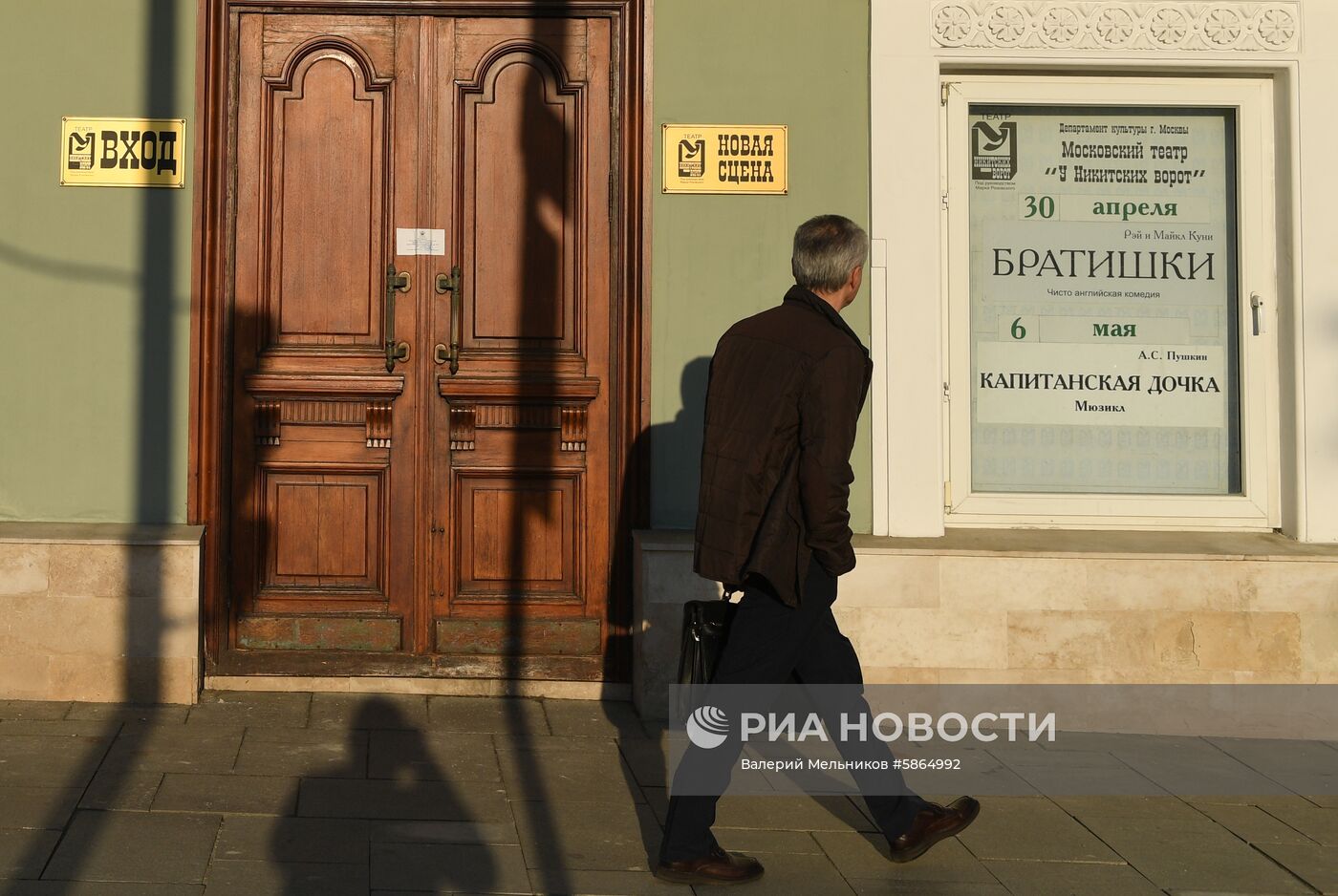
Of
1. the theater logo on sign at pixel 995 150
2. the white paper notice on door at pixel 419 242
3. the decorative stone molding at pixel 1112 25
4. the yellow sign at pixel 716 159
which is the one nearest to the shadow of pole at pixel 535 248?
the white paper notice on door at pixel 419 242

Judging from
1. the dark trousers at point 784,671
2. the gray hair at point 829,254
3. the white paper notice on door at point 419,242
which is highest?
the white paper notice on door at point 419,242

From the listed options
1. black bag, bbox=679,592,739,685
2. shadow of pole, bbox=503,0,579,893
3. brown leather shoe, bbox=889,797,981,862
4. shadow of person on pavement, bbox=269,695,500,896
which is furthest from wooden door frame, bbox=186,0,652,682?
brown leather shoe, bbox=889,797,981,862

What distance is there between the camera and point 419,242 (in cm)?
641

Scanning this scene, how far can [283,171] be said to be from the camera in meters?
6.41

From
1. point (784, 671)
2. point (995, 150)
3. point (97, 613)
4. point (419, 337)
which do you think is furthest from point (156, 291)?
point (995, 150)

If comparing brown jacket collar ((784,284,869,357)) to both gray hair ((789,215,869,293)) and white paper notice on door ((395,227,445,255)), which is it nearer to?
gray hair ((789,215,869,293))

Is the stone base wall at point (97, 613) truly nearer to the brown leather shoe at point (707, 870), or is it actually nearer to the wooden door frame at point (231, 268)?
the wooden door frame at point (231, 268)

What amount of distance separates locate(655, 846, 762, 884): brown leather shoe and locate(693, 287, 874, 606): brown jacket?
2.57 feet

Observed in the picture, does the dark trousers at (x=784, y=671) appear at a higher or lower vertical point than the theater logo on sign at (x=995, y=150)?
lower

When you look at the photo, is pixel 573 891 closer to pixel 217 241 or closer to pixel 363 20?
pixel 217 241

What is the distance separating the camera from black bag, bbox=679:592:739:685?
445 centimetres

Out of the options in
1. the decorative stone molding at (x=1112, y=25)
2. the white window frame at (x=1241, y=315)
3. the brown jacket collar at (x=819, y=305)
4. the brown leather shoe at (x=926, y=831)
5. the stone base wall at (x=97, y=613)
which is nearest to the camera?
the brown jacket collar at (x=819, y=305)

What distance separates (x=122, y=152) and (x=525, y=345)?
73.9 inches

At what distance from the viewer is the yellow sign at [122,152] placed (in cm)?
616
